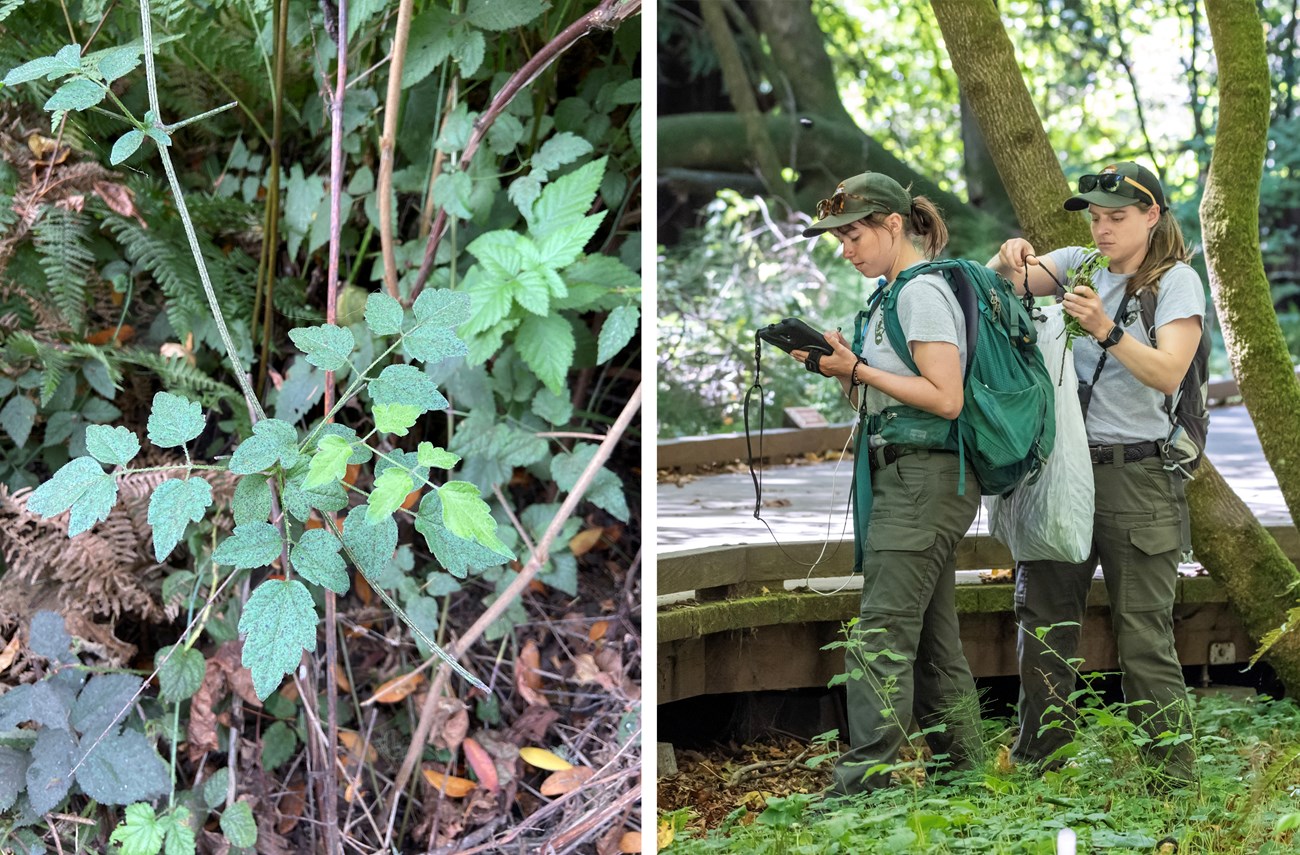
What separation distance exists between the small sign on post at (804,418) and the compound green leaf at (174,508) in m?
1.21

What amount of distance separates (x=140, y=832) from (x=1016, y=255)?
7.28 feet

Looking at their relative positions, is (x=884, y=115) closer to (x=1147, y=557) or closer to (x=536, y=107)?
(x=536, y=107)

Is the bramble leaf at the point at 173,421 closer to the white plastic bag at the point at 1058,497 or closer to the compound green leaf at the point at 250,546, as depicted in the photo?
the compound green leaf at the point at 250,546

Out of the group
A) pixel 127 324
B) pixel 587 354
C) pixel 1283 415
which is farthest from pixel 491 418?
pixel 1283 415

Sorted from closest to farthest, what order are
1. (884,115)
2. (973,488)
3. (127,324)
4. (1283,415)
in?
(973,488) < (1283,415) < (884,115) < (127,324)

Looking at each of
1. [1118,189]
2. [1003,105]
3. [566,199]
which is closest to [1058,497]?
[1118,189]

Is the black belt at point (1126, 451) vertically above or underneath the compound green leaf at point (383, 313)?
underneath

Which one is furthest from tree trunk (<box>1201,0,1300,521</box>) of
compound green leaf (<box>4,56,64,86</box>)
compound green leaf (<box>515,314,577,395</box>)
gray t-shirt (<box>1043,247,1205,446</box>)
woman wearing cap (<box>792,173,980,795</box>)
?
compound green leaf (<box>4,56,64,86</box>)

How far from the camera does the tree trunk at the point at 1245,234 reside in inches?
88.0

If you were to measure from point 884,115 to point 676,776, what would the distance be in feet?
5.10

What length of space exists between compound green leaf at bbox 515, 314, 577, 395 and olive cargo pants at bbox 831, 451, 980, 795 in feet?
2.57

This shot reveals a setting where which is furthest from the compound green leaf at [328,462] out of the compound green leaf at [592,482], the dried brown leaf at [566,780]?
the dried brown leaf at [566,780]

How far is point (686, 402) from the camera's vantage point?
313cm

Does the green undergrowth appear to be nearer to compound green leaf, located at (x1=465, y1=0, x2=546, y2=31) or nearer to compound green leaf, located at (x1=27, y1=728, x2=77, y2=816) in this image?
compound green leaf, located at (x1=27, y1=728, x2=77, y2=816)
